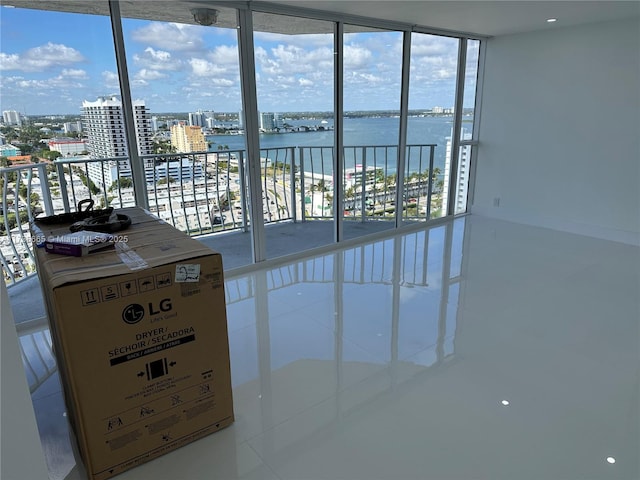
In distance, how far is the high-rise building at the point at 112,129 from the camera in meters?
2.77

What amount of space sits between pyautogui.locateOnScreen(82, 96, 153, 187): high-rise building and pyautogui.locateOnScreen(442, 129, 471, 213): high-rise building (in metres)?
3.62

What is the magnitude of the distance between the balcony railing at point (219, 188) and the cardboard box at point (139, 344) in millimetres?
1799

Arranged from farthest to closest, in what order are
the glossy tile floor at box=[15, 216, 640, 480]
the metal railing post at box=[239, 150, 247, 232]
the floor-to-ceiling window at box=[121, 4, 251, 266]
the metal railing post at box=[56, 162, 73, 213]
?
the metal railing post at box=[239, 150, 247, 232] < the metal railing post at box=[56, 162, 73, 213] < the floor-to-ceiling window at box=[121, 4, 251, 266] < the glossy tile floor at box=[15, 216, 640, 480]

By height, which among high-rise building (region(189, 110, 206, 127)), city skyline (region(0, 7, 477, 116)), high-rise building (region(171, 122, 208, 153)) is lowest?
high-rise building (region(171, 122, 208, 153))

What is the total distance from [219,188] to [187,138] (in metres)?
0.88

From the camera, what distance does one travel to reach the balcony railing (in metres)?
3.14

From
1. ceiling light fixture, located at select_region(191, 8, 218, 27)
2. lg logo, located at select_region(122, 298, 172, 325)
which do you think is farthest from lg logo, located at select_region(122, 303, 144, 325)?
ceiling light fixture, located at select_region(191, 8, 218, 27)

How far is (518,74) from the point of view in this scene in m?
4.76

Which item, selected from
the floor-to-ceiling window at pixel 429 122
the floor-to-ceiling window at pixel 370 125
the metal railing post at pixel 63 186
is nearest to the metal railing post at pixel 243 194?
the floor-to-ceiling window at pixel 370 125

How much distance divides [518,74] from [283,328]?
417 centimetres

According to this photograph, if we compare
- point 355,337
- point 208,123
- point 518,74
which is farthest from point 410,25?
point 355,337

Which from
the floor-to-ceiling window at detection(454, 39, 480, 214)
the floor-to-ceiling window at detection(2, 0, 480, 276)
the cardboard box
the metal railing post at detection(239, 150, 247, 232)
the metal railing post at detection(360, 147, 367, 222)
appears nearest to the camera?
the cardboard box

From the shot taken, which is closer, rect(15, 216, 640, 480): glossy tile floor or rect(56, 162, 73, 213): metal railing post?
rect(15, 216, 640, 480): glossy tile floor

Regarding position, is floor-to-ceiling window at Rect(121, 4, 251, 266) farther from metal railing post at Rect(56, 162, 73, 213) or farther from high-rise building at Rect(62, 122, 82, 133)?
metal railing post at Rect(56, 162, 73, 213)
